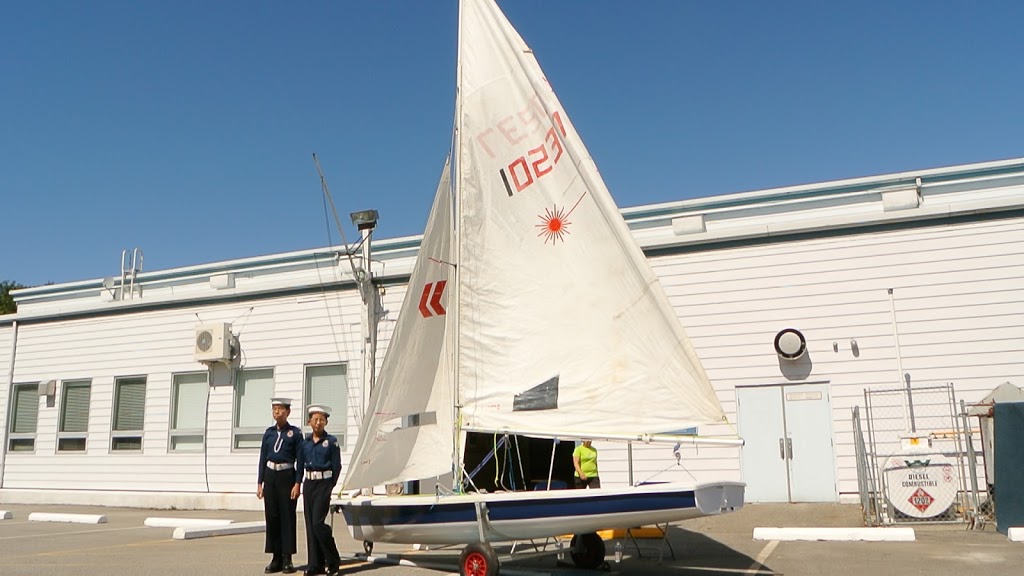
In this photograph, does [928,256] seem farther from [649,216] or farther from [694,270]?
[649,216]

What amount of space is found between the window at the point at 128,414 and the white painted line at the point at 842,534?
47.4 ft

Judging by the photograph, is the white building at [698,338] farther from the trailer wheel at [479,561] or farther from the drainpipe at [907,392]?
the trailer wheel at [479,561]

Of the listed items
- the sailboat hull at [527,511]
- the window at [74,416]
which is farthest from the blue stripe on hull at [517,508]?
the window at [74,416]

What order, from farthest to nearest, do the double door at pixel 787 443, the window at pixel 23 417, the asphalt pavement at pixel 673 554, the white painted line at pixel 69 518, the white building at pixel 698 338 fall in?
the window at pixel 23 417, the white painted line at pixel 69 518, the double door at pixel 787 443, the white building at pixel 698 338, the asphalt pavement at pixel 673 554

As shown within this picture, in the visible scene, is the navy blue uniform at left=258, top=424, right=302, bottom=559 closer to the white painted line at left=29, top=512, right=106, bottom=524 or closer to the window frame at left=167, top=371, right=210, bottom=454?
the white painted line at left=29, top=512, right=106, bottom=524

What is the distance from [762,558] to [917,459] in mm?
3881

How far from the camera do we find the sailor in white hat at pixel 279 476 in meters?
9.16

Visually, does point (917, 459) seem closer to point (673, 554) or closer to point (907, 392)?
point (907, 392)

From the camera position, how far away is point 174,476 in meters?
19.0

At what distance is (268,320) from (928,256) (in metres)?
12.9

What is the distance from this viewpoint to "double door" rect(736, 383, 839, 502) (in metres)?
14.0

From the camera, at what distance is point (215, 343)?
18.6m

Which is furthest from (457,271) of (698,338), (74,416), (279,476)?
(74,416)

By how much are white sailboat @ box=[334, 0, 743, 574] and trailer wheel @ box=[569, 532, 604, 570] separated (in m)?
0.01
